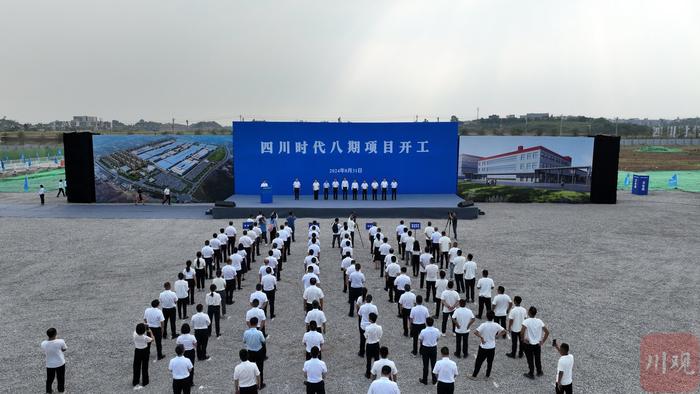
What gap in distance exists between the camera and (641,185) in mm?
30109

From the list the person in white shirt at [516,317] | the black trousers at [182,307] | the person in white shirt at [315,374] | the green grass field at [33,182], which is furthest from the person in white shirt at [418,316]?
the green grass field at [33,182]

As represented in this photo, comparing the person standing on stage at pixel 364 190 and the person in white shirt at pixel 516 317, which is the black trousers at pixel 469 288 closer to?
the person in white shirt at pixel 516 317

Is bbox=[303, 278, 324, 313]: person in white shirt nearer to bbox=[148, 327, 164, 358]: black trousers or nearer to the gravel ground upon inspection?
the gravel ground

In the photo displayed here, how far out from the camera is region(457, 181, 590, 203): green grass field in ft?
88.5

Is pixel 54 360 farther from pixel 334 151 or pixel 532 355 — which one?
pixel 334 151

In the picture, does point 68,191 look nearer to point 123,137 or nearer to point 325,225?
point 123,137

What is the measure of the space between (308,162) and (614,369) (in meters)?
19.0

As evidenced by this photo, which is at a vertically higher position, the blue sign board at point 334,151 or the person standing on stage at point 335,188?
the blue sign board at point 334,151

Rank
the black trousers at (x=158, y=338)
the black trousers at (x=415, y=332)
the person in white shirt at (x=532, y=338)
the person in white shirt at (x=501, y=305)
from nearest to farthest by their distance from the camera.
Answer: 1. the person in white shirt at (x=532, y=338)
2. the black trousers at (x=158, y=338)
3. the black trousers at (x=415, y=332)
4. the person in white shirt at (x=501, y=305)

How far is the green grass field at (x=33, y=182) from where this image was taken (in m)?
31.1

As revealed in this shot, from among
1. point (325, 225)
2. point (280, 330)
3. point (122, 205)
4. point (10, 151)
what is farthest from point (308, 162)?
point (10, 151)

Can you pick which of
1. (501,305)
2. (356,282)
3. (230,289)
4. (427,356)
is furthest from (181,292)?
(501,305)

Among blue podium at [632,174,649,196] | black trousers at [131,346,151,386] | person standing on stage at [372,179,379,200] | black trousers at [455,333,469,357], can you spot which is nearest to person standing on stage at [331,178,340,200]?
person standing on stage at [372,179,379,200]

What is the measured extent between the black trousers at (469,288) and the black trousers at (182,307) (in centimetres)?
583
